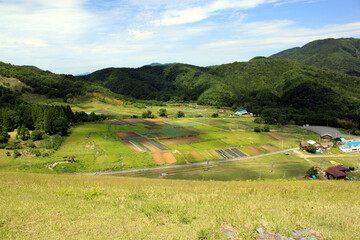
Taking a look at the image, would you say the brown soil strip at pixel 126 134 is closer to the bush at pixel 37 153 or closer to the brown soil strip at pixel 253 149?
the bush at pixel 37 153

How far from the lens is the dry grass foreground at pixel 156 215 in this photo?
8977 mm

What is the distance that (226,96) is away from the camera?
186 m

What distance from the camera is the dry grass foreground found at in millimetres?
8977

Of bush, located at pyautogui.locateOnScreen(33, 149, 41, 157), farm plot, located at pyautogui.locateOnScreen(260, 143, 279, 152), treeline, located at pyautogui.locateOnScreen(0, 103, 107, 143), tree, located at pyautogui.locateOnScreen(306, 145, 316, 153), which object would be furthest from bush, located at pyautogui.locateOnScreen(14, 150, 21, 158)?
tree, located at pyautogui.locateOnScreen(306, 145, 316, 153)

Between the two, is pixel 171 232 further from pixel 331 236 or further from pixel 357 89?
pixel 357 89

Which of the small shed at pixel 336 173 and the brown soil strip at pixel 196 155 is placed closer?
the small shed at pixel 336 173

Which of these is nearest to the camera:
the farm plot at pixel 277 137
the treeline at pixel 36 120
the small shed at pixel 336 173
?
the small shed at pixel 336 173

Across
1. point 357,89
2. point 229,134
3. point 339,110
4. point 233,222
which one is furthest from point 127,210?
point 357,89

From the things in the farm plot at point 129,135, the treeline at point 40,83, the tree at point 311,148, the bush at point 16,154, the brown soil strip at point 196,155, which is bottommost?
the tree at point 311,148

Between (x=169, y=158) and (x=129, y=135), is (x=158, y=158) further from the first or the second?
(x=129, y=135)

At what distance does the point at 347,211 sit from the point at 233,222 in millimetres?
7146

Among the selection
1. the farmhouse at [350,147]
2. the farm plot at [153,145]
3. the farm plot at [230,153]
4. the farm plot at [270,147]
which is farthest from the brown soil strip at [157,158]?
the farmhouse at [350,147]

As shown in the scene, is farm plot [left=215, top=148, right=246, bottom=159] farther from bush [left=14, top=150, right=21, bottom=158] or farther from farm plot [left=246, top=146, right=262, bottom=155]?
bush [left=14, top=150, right=21, bottom=158]

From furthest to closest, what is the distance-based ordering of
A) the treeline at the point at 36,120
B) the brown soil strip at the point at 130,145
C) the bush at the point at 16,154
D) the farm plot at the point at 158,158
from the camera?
the treeline at the point at 36,120, the brown soil strip at the point at 130,145, the farm plot at the point at 158,158, the bush at the point at 16,154
